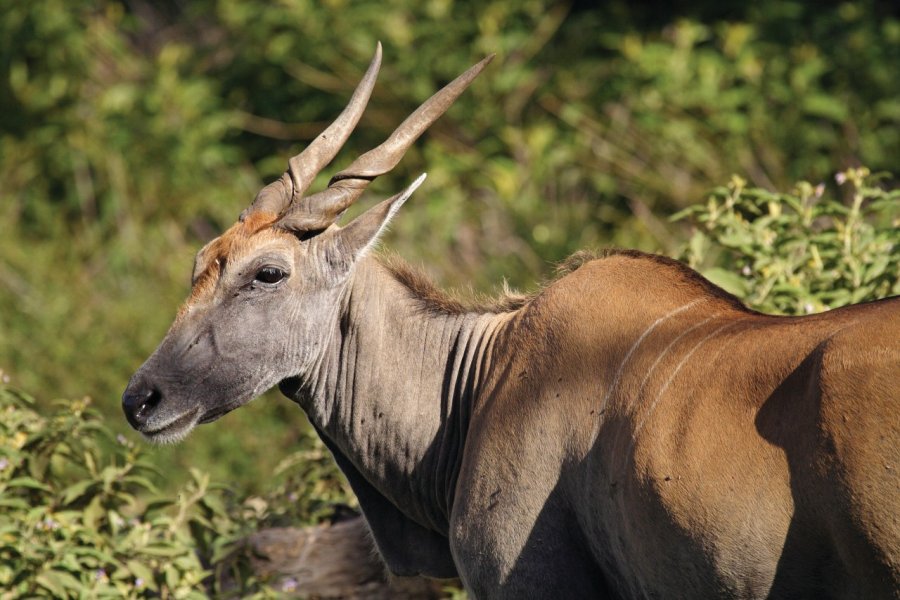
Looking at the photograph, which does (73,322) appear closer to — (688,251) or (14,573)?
(14,573)

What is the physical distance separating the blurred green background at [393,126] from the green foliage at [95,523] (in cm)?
402

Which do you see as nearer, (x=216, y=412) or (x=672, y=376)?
(x=672, y=376)

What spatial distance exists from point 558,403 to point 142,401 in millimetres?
1602

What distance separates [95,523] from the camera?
6289 mm

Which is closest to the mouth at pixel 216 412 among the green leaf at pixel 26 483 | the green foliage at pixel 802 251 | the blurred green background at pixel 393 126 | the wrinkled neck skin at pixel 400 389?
the wrinkled neck skin at pixel 400 389

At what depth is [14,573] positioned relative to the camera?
19.4ft

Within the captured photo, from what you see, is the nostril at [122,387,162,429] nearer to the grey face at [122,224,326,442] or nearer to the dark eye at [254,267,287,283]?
the grey face at [122,224,326,442]

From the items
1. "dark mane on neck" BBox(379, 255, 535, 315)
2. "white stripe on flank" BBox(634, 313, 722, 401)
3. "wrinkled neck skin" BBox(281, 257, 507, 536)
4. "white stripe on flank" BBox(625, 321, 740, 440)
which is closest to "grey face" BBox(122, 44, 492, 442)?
"wrinkled neck skin" BBox(281, 257, 507, 536)

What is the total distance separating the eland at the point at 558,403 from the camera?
372 cm

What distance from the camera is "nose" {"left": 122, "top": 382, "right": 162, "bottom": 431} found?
16.3 feet

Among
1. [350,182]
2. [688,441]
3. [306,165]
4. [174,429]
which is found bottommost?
[688,441]

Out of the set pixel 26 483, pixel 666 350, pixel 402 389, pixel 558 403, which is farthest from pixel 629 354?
pixel 26 483

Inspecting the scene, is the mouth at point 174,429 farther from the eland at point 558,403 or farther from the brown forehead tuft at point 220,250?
the brown forehead tuft at point 220,250

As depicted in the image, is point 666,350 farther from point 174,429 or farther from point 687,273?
point 174,429
